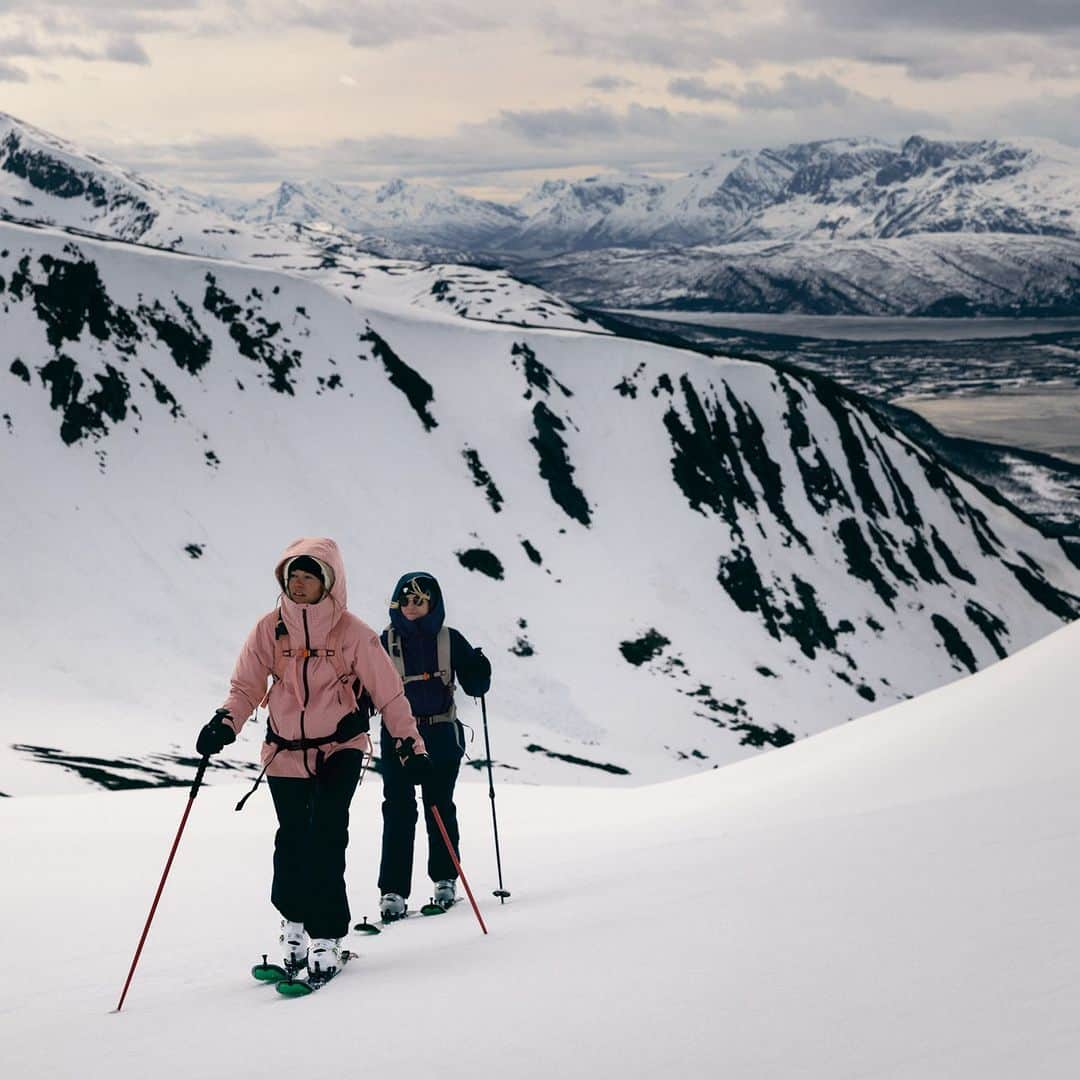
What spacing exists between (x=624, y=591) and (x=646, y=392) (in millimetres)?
26790

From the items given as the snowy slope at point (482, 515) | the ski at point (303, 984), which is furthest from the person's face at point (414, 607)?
the snowy slope at point (482, 515)

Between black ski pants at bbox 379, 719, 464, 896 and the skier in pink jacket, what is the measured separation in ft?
5.96

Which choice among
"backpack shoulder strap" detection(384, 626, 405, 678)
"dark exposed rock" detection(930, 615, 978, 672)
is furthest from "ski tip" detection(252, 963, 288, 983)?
"dark exposed rock" detection(930, 615, 978, 672)

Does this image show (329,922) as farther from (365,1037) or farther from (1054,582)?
(1054,582)

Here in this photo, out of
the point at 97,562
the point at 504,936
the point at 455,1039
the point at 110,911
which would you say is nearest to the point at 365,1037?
the point at 455,1039

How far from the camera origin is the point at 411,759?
7957 mm

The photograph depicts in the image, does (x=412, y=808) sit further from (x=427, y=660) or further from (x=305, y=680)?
(x=305, y=680)

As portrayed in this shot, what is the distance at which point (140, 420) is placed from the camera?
3263 inches

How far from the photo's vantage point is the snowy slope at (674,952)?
476 centimetres

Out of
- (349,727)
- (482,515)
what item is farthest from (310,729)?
(482,515)

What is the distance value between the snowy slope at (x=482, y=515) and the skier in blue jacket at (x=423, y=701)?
136 feet

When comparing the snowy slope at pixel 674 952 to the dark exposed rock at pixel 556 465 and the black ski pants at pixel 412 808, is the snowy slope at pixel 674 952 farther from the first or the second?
the dark exposed rock at pixel 556 465

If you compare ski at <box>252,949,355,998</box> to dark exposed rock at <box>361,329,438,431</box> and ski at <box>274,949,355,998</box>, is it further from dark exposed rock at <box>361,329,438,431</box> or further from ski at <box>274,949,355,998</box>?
dark exposed rock at <box>361,329,438,431</box>

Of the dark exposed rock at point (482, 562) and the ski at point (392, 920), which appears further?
the dark exposed rock at point (482, 562)
